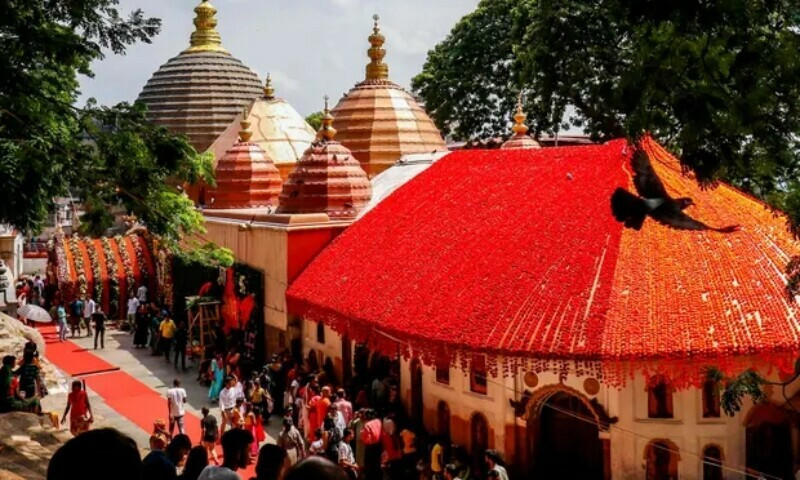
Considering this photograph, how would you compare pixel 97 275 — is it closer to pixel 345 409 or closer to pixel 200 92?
pixel 200 92

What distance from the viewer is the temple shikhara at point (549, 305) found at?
11.9 metres

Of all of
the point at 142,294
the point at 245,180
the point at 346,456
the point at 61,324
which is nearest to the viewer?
the point at 346,456

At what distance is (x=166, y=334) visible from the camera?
68.4ft

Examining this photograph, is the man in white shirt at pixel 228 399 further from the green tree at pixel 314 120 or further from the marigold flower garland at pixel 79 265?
the green tree at pixel 314 120

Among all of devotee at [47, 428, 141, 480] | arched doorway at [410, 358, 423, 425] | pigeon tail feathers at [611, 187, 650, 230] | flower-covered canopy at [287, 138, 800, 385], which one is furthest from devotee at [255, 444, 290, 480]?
arched doorway at [410, 358, 423, 425]

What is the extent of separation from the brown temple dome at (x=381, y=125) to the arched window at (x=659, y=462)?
543 inches

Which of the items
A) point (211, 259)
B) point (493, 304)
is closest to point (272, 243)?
point (211, 259)

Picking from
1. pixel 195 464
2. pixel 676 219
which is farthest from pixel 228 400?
pixel 676 219

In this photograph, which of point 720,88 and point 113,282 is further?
point 113,282

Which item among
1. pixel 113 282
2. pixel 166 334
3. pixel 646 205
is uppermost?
pixel 646 205

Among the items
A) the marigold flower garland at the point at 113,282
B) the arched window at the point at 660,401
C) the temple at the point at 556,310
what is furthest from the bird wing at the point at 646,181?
the marigold flower garland at the point at 113,282

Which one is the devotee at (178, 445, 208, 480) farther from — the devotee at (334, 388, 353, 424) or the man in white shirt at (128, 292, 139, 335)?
the man in white shirt at (128, 292, 139, 335)

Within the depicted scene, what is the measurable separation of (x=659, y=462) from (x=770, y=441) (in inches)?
62.6

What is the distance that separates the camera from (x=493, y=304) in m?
13.2
